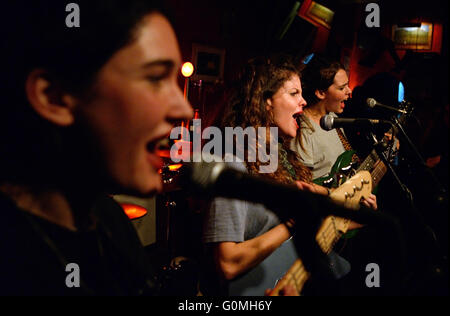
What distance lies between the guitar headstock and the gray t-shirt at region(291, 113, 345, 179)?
996 millimetres

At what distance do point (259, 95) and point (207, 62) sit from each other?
321cm

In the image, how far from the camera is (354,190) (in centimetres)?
197

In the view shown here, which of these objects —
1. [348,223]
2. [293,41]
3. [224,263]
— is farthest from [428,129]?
[224,263]

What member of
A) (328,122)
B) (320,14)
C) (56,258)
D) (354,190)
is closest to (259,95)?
(328,122)

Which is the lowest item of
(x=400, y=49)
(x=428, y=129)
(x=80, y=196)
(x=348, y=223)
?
(x=348, y=223)

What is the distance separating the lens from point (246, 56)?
5.57m

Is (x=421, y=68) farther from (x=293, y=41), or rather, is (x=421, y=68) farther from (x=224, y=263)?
(x=224, y=263)

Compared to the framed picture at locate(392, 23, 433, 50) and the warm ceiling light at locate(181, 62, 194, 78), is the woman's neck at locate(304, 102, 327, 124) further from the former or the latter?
the framed picture at locate(392, 23, 433, 50)

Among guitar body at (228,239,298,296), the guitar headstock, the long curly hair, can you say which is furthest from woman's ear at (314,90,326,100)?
guitar body at (228,239,298,296)

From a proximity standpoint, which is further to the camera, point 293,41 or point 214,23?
point 293,41

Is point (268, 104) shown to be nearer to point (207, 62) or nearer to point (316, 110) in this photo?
point (316, 110)

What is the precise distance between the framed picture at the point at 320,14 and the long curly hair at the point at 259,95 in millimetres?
3718
